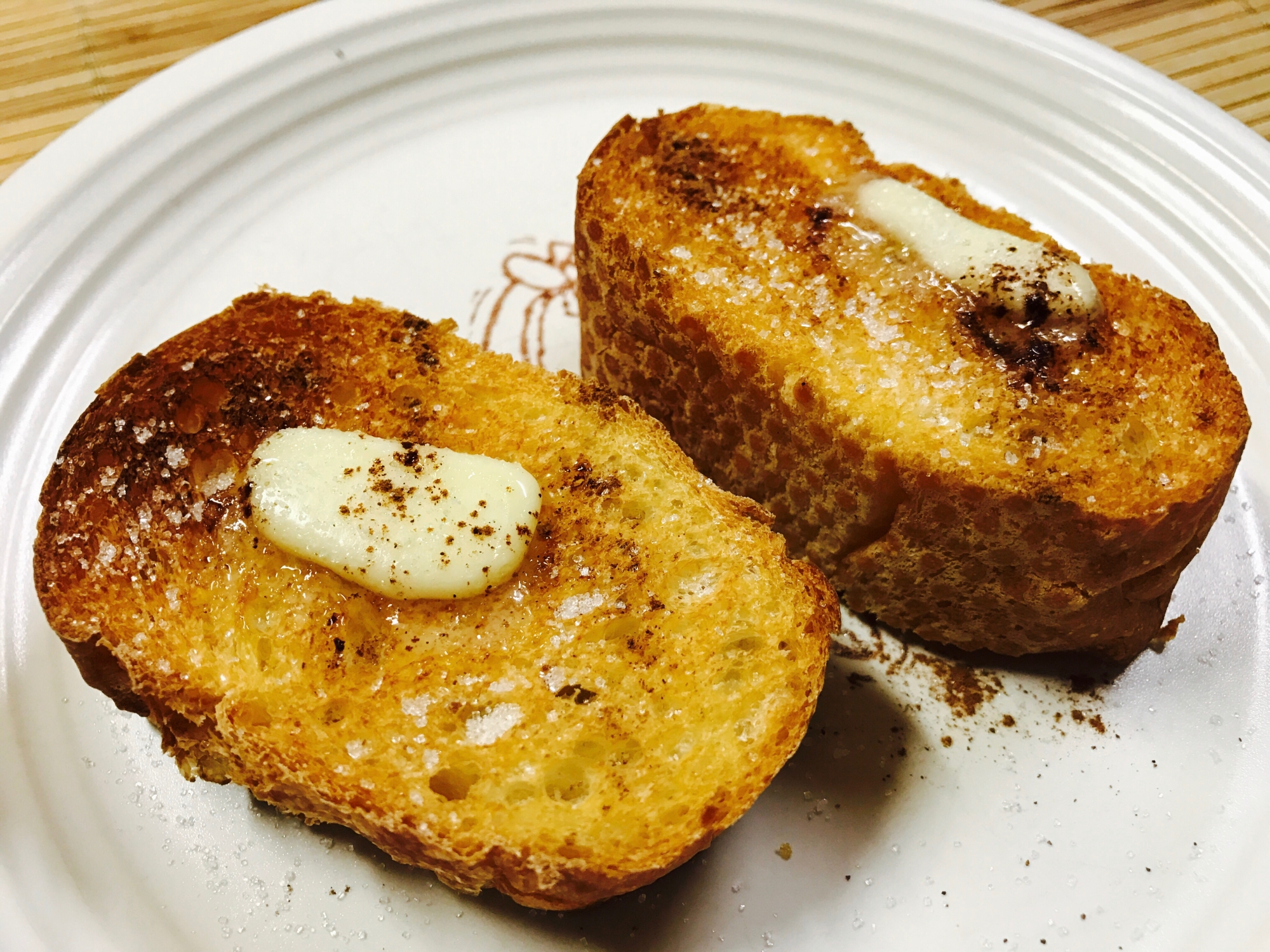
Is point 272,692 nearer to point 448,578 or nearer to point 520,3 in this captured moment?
point 448,578

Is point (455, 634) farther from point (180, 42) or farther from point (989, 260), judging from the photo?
point (180, 42)

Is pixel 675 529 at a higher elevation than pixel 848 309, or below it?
below

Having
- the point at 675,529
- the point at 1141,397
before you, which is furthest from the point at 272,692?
the point at 1141,397

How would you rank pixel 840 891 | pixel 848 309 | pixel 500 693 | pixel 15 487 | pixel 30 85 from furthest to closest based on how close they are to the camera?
1. pixel 30 85
2. pixel 15 487
3. pixel 848 309
4. pixel 840 891
5. pixel 500 693

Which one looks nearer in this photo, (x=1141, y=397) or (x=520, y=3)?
(x=1141, y=397)

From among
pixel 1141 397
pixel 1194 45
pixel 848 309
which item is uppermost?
pixel 1194 45

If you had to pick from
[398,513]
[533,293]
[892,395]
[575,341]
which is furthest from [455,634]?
[533,293]
